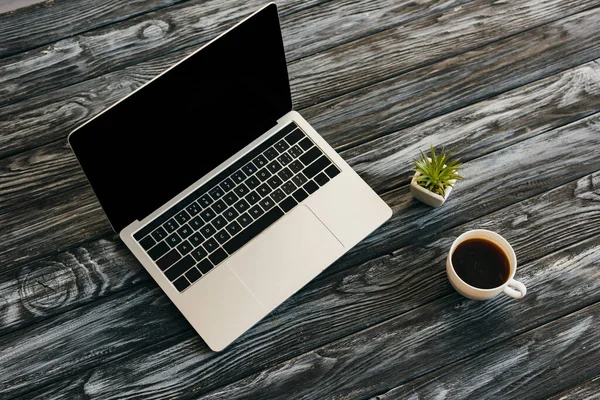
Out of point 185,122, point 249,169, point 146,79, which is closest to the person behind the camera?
point 185,122

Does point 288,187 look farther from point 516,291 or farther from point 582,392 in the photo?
point 582,392

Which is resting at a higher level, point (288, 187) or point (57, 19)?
point (57, 19)

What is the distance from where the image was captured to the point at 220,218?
99 centimetres

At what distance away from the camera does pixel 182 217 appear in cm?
98

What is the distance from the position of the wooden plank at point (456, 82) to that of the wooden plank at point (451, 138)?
0.8 inches

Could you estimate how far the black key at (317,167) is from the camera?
1035 mm

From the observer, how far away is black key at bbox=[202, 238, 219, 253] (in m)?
0.98

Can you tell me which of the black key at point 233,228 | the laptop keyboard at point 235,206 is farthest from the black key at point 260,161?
the black key at point 233,228

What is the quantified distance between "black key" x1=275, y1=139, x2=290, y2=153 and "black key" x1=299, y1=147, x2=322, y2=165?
0.10 feet

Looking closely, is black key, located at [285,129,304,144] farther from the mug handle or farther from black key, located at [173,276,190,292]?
the mug handle

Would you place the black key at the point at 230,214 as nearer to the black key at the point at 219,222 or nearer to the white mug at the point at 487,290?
the black key at the point at 219,222

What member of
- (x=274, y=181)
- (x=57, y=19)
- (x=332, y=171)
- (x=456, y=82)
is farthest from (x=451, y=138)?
(x=57, y=19)

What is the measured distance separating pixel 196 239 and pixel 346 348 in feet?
0.96

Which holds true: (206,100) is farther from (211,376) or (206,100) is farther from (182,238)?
(211,376)
